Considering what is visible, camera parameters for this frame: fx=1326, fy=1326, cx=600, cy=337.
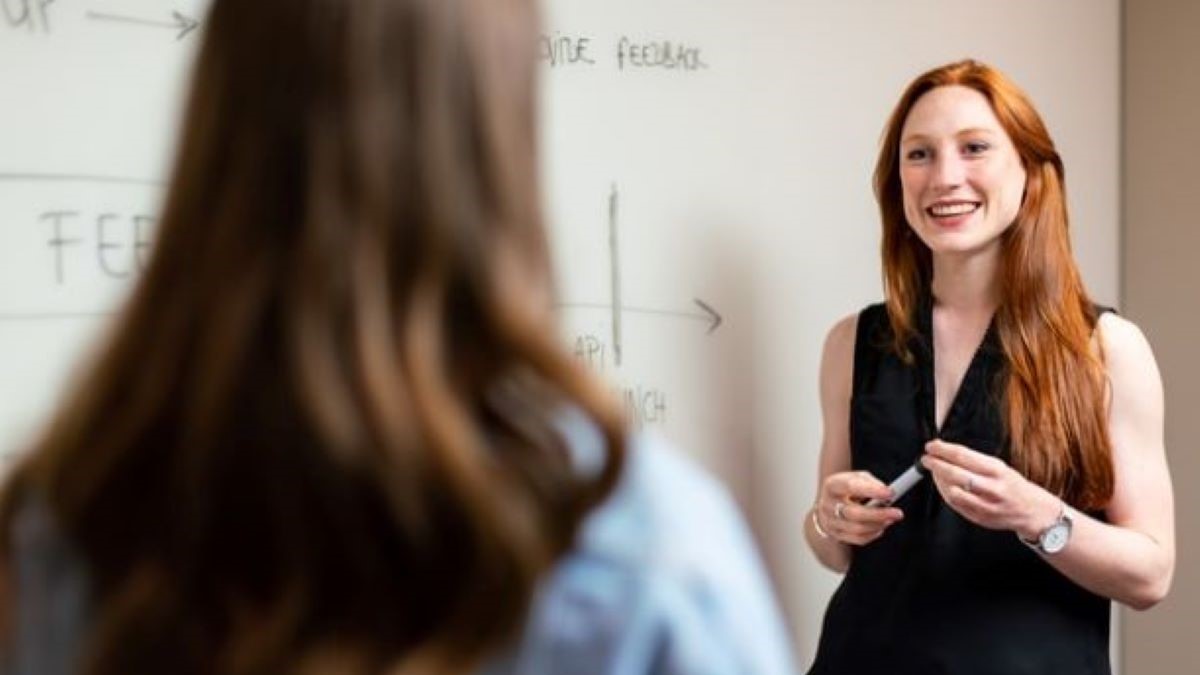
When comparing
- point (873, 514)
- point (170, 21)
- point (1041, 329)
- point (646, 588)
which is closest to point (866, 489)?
point (873, 514)

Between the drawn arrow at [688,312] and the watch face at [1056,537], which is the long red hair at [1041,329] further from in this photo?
the drawn arrow at [688,312]

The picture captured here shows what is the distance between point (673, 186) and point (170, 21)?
610mm

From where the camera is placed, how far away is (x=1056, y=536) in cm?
137

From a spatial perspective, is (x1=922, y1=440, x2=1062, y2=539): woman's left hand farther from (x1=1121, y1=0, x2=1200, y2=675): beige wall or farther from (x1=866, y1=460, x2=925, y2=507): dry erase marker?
(x1=1121, y1=0, x2=1200, y2=675): beige wall

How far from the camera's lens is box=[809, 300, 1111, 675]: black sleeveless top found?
4.69 feet

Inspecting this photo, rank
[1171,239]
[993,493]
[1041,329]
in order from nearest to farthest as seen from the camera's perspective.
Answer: [993,493] → [1041,329] → [1171,239]

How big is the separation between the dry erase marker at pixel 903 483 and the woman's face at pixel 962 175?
10.0 inches

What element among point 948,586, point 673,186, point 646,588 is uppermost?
point 673,186

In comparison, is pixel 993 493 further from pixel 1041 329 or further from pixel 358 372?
pixel 358 372

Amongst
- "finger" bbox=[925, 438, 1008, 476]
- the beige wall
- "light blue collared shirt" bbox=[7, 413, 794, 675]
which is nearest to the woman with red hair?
"finger" bbox=[925, 438, 1008, 476]

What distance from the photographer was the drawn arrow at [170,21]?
1067 millimetres

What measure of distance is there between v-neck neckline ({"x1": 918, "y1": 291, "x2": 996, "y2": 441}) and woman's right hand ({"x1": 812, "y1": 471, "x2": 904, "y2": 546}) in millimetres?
88

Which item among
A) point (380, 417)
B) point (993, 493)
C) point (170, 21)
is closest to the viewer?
point (380, 417)

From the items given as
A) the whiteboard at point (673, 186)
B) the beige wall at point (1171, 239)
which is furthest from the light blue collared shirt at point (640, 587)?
the beige wall at point (1171, 239)
